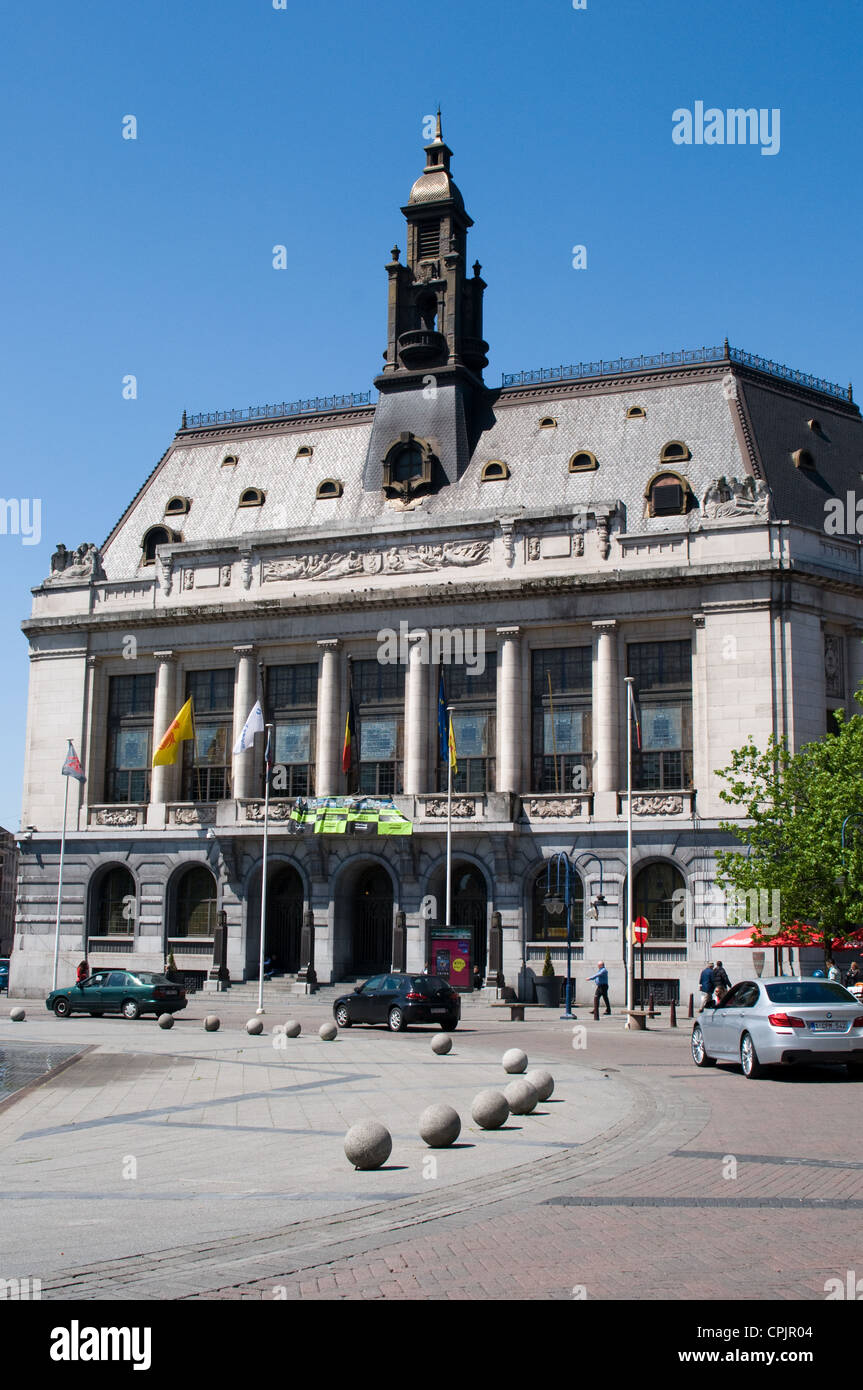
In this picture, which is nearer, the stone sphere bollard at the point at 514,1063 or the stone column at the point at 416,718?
the stone sphere bollard at the point at 514,1063

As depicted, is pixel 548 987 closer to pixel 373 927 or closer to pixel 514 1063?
pixel 373 927

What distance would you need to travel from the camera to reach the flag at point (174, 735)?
188 feet

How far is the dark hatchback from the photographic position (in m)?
37.1

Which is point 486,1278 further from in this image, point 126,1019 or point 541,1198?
point 126,1019

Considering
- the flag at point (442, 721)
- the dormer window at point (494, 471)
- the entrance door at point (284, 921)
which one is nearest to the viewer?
the flag at point (442, 721)

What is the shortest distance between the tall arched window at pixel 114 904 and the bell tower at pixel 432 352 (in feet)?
67.4

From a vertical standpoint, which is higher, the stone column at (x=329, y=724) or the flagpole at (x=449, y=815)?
the stone column at (x=329, y=724)

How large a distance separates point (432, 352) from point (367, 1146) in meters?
52.5

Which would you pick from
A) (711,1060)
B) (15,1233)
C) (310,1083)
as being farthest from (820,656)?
(15,1233)

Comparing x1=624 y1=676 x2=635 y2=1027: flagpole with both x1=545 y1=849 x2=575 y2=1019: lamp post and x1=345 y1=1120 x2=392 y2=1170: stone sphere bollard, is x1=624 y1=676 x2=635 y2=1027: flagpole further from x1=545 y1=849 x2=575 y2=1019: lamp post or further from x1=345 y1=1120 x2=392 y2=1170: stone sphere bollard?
x1=345 y1=1120 x2=392 y2=1170: stone sphere bollard

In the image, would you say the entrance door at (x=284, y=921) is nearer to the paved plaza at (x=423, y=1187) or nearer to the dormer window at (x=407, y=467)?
the dormer window at (x=407, y=467)

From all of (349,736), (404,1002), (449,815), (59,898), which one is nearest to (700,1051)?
(404,1002)

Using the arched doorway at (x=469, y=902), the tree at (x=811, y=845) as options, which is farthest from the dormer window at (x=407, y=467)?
the tree at (x=811, y=845)

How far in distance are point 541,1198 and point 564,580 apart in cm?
4317
